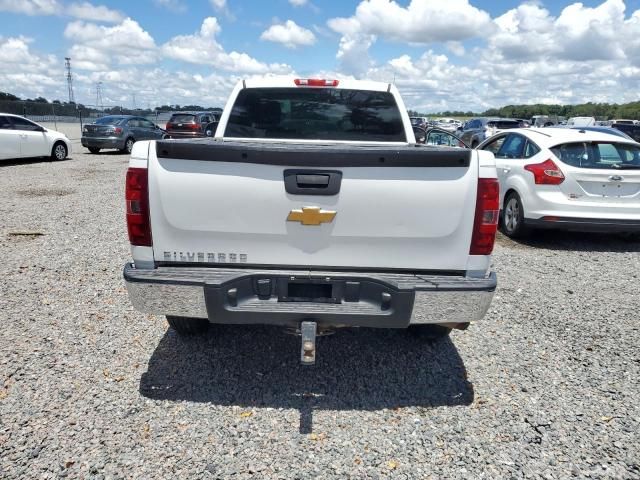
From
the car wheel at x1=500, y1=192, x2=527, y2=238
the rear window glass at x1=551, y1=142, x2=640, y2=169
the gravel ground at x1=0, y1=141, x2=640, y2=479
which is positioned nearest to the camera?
the gravel ground at x1=0, y1=141, x2=640, y2=479

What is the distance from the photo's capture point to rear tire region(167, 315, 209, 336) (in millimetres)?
3496

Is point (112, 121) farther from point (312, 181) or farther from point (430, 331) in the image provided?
point (312, 181)

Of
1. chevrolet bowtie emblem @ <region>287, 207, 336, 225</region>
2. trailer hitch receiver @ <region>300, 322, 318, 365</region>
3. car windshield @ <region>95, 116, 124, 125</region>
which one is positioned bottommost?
trailer hitch receiver @ <region>300, 322, 318, 365</region>

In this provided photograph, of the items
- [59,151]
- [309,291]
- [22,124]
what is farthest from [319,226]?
[59,151]

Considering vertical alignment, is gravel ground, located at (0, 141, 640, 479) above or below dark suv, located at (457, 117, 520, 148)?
below

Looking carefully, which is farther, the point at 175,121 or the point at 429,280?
the point at 175,121

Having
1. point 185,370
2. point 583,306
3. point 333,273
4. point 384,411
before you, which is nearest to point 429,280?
point 333,273

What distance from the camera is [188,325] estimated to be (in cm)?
359

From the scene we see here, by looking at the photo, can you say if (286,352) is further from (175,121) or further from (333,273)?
(175,121)

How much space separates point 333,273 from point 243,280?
51 cm

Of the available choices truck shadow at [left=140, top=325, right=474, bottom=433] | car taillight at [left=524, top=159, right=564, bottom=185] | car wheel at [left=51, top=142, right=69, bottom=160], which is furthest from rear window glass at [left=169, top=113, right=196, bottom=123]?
truck shadow at [left=140, top=325, right=474, bottom=433]

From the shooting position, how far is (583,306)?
471 cm

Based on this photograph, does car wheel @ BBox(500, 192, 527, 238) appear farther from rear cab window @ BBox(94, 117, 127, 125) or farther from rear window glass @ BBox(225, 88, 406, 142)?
rear cab window @ BBox(94, 117, 127, 125)

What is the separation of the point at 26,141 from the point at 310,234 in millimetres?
15556
